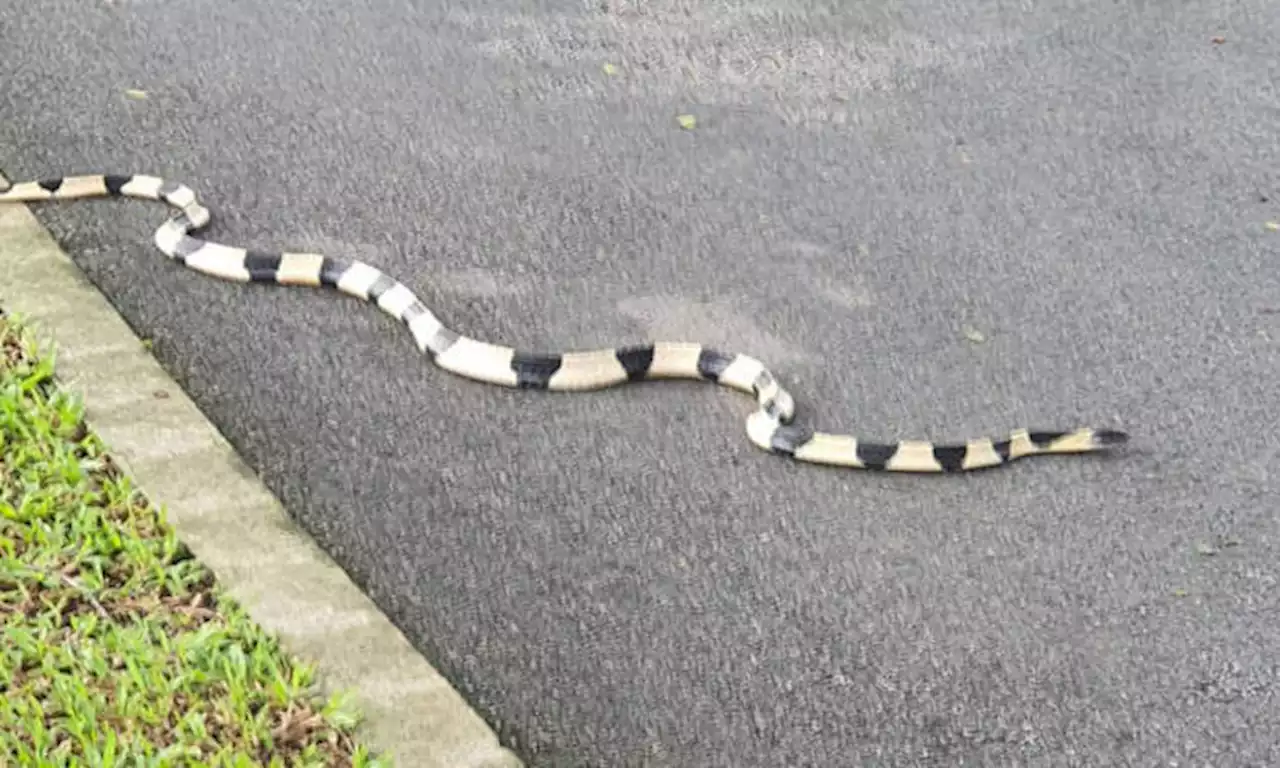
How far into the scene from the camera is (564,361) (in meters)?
4.88

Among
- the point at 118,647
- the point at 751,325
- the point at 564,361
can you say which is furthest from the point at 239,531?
the point at 751,325

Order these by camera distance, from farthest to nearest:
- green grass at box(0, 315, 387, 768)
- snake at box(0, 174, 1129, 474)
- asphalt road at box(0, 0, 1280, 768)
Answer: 1. snake at box(0, 174, 1129, 474)
2. asphalt road at box(0, 0, 1280, 768)
3. green grass at box(0, 315, 387, 768)

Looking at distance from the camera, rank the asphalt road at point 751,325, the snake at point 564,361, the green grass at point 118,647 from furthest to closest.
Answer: the snake at point 564,361 < the asphalt road at point 751,325 < the green grass at point 118,647

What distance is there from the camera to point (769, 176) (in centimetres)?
604

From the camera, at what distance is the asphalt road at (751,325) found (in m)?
3.95

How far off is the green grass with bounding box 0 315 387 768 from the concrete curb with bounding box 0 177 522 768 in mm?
61

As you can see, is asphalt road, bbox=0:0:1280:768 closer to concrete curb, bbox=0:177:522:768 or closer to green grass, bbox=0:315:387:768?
concrete curb, bbox=0:177:522:768

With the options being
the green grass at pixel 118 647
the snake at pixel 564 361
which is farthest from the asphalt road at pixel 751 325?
the green grass at pixel 118 647

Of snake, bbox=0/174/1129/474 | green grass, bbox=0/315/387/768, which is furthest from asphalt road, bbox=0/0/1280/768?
green grass, bbox=0/315/387/768

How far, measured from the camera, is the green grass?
3.48 m

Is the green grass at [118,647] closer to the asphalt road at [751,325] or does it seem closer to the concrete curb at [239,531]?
the concrete curb at [239,531]

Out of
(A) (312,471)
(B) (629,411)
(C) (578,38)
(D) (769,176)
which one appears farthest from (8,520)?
(C) (578,38)

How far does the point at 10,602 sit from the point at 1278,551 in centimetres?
317

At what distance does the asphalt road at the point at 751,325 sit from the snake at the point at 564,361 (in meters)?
0.06
